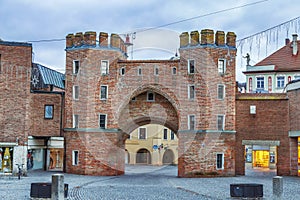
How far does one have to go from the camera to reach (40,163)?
37.2 m

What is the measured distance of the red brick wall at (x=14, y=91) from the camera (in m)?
28.3

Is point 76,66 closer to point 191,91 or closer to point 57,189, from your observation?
point 191,91

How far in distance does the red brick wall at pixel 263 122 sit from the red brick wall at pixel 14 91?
14169 mm

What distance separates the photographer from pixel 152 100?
3244cm

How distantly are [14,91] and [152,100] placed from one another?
9.45 m

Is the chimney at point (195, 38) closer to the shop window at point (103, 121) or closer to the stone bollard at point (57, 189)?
the shop window at point (103, 121)

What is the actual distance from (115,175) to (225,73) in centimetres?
1018

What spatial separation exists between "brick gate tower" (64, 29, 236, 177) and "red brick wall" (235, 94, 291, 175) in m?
1.26

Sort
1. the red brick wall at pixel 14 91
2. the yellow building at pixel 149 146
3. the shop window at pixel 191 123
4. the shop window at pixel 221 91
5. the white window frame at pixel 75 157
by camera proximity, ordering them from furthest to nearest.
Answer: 1. the yellow building at pixel 149 146
2. the white window frame at pixel 75 157
3. the shop window at pixel 221 91
4. the shop window at pixel 191 123
5. the red brick wall at pixel 14 91

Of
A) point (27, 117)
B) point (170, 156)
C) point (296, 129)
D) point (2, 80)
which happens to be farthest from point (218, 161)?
point (170, 156)

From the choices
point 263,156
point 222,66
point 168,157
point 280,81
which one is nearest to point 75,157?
point 222,66

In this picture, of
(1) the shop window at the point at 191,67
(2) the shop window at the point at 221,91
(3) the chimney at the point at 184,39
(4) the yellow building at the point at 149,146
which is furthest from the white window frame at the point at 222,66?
(4) the yellow building at the point at 149,146

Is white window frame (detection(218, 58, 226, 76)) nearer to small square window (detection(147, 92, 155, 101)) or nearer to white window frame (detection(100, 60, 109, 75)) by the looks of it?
small square window (detection(147, 92, 155, 101))

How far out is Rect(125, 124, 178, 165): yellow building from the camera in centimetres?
5016
